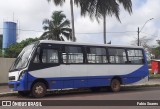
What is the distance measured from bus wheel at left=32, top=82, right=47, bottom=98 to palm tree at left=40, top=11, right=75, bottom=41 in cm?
3890

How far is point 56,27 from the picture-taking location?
5850 cm

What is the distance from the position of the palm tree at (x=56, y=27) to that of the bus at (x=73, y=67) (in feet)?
111

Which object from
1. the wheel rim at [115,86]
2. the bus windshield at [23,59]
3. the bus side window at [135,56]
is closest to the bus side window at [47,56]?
the bus windshield at [23,59]

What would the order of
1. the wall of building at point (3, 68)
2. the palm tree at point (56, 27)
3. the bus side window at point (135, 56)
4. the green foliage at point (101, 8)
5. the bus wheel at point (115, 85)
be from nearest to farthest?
1. the bus wheel at point (115, 85)
2. the bus side window at point (135, 56)
3. the wall of building at point (3, 68)
4. the green foliage at point (101, 8)
5. the palm tree at point (56, 27)

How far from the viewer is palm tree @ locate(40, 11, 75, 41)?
58062 millimetres

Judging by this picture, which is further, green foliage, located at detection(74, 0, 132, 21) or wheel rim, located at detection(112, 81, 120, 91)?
green foliage, located at detection(74, 0, 132, 21)

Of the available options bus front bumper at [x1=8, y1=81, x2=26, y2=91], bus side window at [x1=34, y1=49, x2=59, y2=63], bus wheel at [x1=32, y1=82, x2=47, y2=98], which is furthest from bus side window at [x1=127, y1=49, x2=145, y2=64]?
bus front bumper at [x1=8, y1=81, x2=26, y2=91]

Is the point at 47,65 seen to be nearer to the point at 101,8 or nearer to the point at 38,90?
the point at 38,90

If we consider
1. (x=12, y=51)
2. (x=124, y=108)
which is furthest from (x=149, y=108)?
(x=12, y=51)

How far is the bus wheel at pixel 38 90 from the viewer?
18609 millimetres

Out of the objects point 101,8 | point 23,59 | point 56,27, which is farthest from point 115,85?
point 56,27

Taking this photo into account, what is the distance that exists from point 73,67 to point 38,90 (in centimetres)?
275

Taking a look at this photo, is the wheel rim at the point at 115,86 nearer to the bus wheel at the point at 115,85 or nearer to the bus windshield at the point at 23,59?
the bus wheel at the point at 115,85

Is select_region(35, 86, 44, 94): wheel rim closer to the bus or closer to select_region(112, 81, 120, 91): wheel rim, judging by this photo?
the bus
